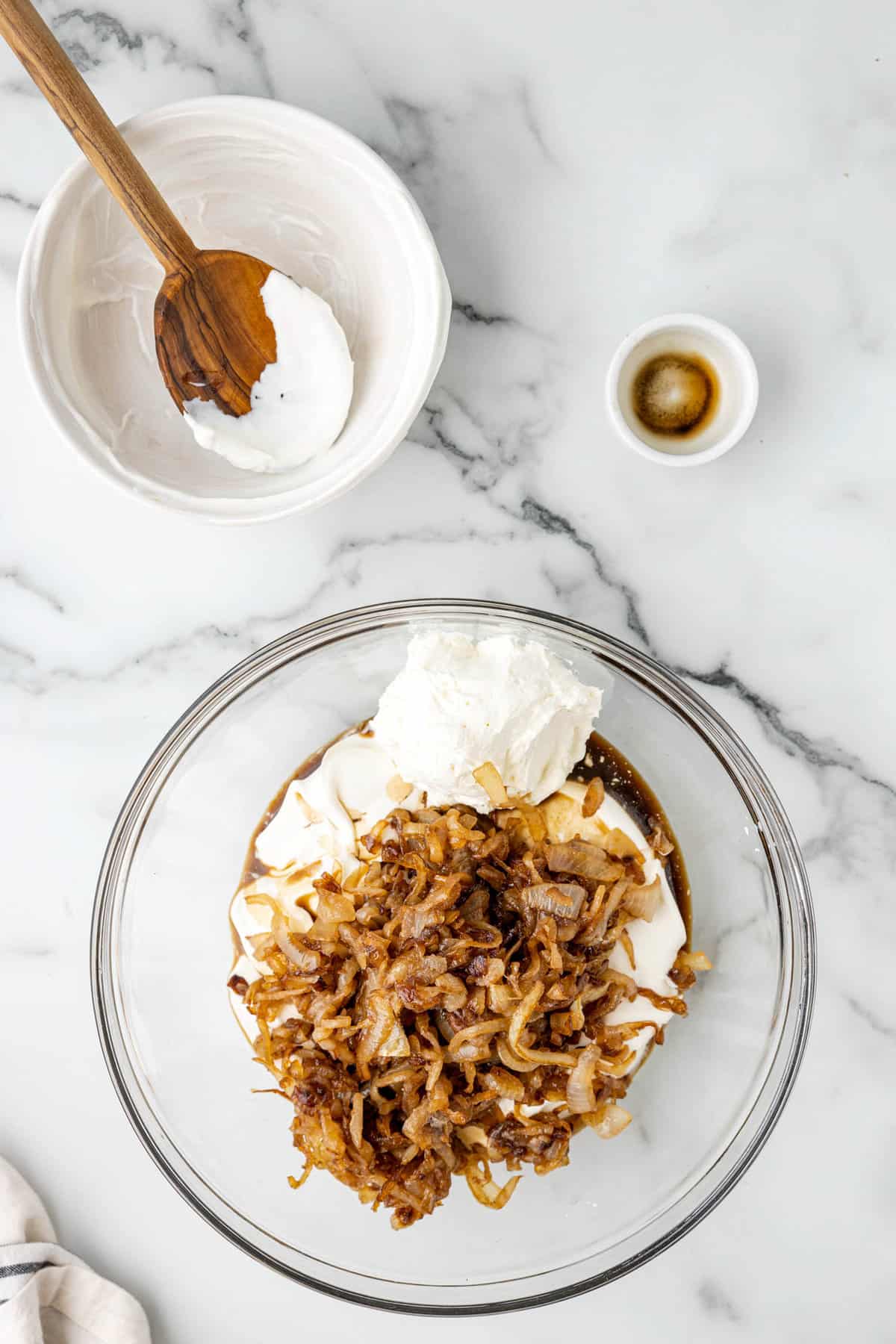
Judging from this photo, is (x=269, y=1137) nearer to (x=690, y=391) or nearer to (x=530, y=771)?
(x=530, y=771)

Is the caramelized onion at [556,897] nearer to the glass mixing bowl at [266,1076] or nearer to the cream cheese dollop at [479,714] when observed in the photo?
the cream cheese dollop at [479,714]

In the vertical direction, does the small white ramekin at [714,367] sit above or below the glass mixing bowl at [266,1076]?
above

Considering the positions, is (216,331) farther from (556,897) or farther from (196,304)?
(556,897)

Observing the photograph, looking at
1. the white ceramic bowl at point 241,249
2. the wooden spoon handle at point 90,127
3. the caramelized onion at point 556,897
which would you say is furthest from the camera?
the white ceramic bowl at point 241,249

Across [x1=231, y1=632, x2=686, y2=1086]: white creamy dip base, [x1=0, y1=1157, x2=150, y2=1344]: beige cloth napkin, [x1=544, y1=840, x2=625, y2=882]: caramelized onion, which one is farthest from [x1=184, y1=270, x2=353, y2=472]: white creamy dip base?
[x1=0, y1=1157, x2=150, y2=1344]: beige cloth napkin

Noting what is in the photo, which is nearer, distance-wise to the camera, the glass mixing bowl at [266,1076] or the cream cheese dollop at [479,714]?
the cream cheese dollop at [479,714]

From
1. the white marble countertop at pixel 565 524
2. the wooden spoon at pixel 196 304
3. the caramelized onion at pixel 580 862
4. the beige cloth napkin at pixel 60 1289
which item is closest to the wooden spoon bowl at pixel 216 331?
the wooden spoon at pixel 196 304

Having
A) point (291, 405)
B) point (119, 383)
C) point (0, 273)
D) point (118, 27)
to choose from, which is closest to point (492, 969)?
point (291, 405)
